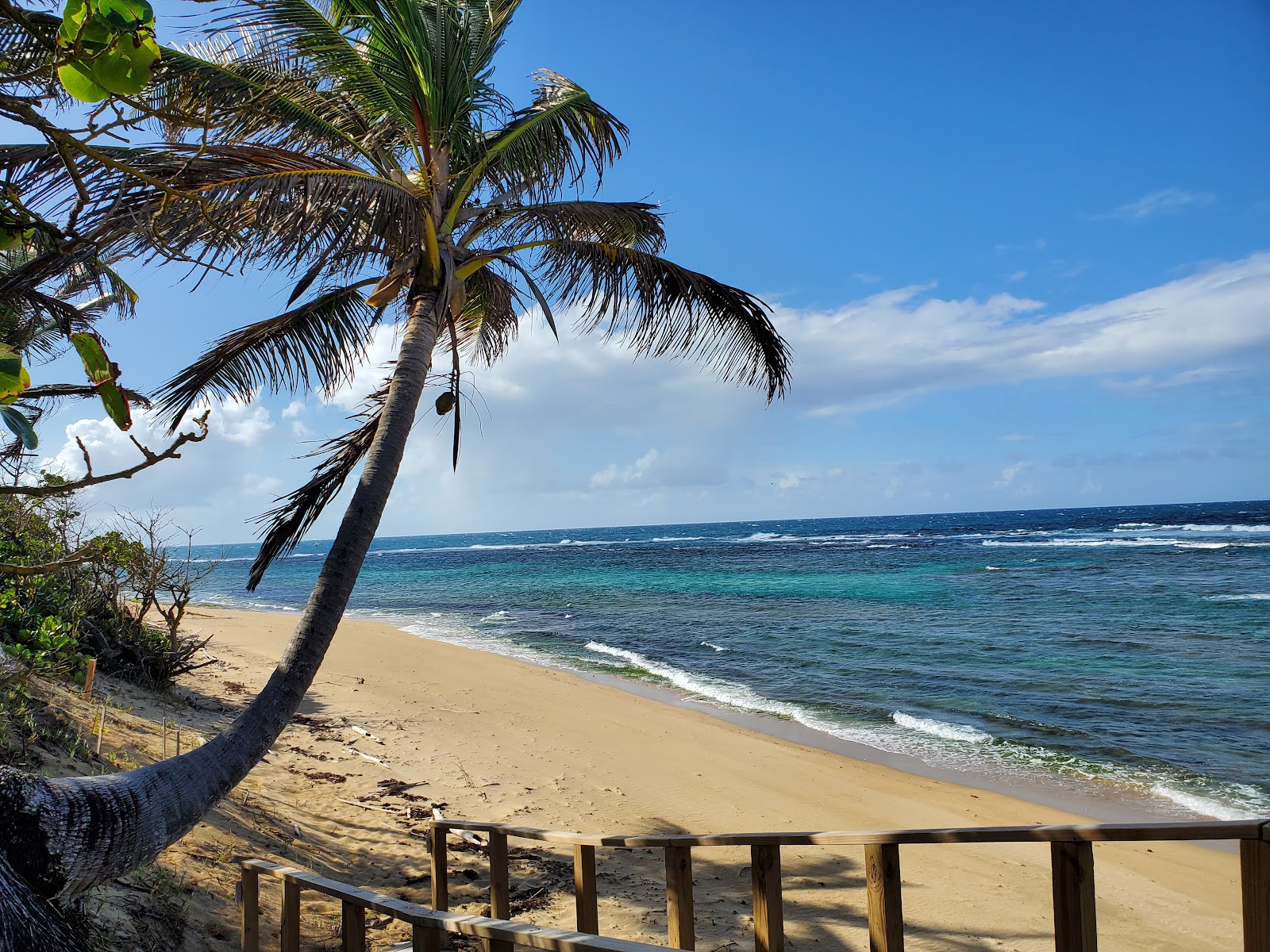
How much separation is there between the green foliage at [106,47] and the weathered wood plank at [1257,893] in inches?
119

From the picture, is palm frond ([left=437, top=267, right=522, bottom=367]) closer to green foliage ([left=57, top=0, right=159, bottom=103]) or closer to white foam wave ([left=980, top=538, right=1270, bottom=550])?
green foliage ([left=57, top=0, right=159, bottom=103])

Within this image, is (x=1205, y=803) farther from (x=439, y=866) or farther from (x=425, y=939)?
(x=425, y=939)

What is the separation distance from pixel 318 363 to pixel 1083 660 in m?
14.9

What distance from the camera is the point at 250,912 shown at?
350cm

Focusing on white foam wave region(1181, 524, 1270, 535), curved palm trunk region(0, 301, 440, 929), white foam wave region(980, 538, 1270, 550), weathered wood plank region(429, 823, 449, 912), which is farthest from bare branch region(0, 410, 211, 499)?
white foam wave region(1181, 524, 1270, 535)

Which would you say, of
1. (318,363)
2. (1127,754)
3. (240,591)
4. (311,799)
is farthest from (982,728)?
(240,591)

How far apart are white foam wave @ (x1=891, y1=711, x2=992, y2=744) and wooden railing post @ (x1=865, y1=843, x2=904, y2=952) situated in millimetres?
8571

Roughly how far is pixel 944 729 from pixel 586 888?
28.7ft

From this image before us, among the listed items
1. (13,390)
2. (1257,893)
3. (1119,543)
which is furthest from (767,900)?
(1119,543)

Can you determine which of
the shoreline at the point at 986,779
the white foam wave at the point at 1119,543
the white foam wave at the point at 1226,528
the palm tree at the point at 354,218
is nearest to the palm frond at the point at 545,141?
the palm tree at the point at 354,218

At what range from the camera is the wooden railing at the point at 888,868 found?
190 cm

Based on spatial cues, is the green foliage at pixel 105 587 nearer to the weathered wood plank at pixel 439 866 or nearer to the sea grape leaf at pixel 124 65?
the weathered wood plank at pixel 439 866

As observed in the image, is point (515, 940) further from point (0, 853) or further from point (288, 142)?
point (288, 142)

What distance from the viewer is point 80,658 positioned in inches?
250
